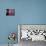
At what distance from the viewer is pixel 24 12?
2.59 metres

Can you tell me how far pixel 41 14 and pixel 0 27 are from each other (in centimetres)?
86

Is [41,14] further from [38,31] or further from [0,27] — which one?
[0,27]

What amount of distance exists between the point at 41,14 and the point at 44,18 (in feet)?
0.33

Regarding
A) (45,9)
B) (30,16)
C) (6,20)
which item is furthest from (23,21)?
(45,9)

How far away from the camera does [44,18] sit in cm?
260

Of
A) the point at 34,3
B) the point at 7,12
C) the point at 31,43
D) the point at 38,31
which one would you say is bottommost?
the point at 31,43

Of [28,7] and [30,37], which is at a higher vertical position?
[28,7]

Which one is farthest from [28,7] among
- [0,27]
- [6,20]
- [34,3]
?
[0,27]

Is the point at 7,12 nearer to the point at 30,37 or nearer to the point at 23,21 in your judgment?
the point at 23,21

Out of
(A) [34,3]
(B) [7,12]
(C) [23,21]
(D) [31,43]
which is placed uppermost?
(A) [34,3]

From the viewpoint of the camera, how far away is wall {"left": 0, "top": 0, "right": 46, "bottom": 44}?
2.58 metres

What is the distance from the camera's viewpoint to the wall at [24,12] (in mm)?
2584

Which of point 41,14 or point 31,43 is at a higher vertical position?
point 41,14

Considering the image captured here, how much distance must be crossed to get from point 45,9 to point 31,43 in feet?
2.40
